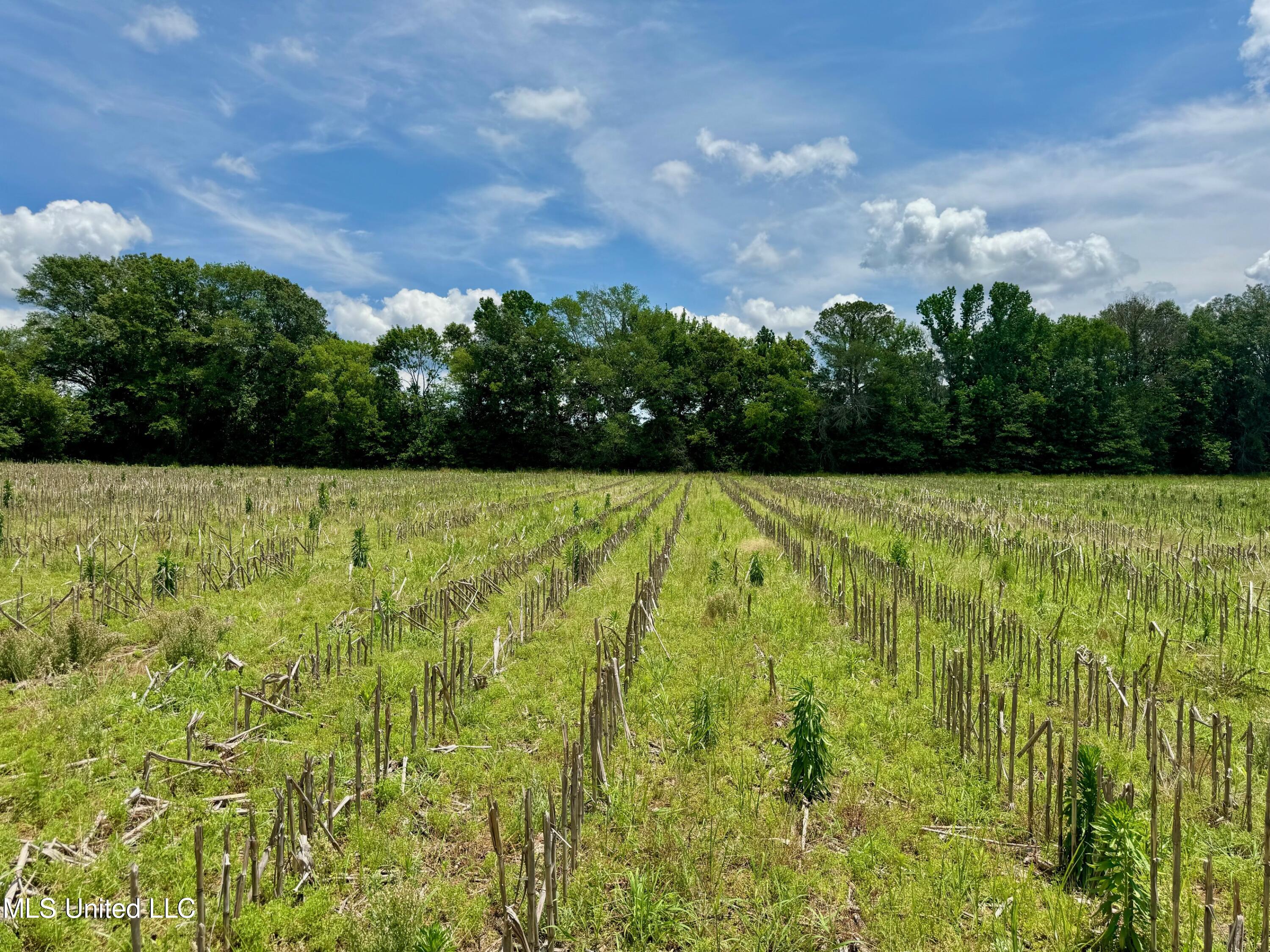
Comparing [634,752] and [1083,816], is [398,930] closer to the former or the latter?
[634,752]

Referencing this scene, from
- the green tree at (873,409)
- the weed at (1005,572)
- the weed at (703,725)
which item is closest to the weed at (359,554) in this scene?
the weed at (703,725)

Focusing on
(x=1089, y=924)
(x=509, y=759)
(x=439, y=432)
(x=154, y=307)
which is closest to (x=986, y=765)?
(x=1089, y=924)

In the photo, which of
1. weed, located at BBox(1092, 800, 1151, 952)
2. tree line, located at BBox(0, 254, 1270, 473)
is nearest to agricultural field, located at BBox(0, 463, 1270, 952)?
weed, located at BBox(1092, 800, 1151, 952)

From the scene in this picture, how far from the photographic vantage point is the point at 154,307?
50.9m

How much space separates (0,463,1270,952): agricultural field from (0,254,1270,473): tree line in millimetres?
42504

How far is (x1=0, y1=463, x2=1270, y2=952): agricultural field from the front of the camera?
2932mm

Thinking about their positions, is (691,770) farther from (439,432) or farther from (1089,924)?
(439,432)

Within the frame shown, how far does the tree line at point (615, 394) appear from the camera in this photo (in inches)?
1969

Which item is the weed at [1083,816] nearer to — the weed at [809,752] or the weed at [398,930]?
the weed at [809,752]

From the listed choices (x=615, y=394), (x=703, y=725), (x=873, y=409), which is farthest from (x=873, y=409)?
(x=703, y=725)

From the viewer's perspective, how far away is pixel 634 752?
455 cm

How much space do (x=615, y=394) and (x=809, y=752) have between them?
162 feet

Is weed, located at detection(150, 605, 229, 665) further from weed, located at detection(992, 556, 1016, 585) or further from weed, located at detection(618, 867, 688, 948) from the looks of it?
weed, located at detection(992, 556, 1016, 585)

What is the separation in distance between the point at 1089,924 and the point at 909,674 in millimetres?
3187
